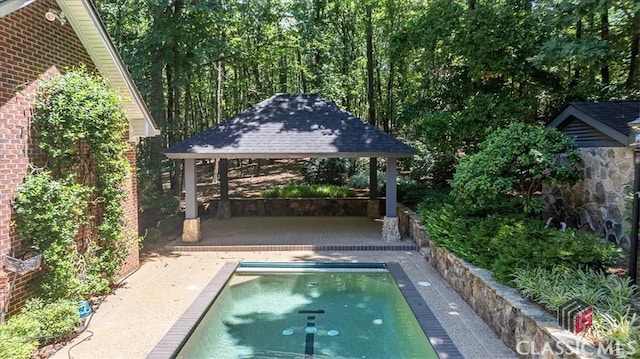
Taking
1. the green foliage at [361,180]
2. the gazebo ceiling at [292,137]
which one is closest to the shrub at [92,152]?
the gazebo ceiling at [292,137]

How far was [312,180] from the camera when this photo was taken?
2108cm

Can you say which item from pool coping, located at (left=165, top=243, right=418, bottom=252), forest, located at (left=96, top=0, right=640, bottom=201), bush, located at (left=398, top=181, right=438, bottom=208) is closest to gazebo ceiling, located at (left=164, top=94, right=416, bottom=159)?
forest, located at (left=96, top=0, right=640, bottom=201)

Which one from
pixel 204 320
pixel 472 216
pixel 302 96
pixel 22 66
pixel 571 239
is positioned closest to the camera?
pixel 22 66

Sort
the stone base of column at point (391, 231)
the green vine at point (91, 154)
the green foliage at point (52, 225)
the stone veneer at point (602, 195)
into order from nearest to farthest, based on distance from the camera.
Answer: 1. the green foliage at point (52, 225)
2. the green vine at point (91, 154)
3. the stone veneer at point (602, 195)
4. the stone base of column at point (391, 231)

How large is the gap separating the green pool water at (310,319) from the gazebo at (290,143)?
10.1 ft

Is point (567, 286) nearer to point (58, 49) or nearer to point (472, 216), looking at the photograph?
point (472, 216)

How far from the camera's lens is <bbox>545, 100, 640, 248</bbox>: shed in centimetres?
805

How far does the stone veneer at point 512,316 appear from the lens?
4123 millimetres

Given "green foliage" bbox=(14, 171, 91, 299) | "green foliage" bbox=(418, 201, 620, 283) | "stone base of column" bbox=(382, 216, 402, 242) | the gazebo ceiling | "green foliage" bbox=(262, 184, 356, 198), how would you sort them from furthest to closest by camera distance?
"green foliage" bbox=(262, 184, 356, 198) → "stone base of column" bbox=(382, 216, 402, 242) → the gazebo ceiling → "green foliage" bbox=(418, 201, 620, 283) → "green foliage" bbox=(14, 171, 91, 299)

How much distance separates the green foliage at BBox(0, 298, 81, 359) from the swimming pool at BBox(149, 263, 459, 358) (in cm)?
146

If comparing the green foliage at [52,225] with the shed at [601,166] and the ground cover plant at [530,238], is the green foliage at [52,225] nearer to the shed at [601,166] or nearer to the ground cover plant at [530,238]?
the ground cover plant at [530,238]

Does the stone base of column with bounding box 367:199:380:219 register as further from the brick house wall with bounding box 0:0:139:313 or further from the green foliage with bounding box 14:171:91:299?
the brick house wall with bounding box 0:0:139:313

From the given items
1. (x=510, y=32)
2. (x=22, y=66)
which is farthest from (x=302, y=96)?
(x=22, y=66)

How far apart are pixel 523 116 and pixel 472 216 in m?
4.61
